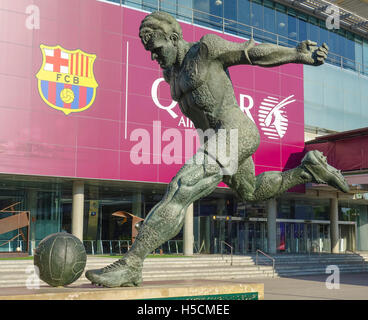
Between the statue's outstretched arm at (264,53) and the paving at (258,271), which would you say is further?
the paving at (258,271)

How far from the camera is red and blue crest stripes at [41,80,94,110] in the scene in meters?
21.2

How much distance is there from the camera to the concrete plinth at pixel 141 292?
112 inches

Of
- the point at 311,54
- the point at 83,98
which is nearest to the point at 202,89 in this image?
the point at 311,54

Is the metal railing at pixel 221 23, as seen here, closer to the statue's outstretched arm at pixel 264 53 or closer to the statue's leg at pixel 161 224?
the statue's outstretched arm at pixel 264 53

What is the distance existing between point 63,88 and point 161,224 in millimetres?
19288

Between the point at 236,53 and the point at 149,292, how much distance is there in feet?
5.46

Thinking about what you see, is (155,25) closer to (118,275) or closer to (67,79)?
(118,275)

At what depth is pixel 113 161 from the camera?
896 inches

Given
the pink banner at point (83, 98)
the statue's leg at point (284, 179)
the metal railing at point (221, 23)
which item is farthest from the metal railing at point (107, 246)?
the statue's leg at point (284, 179)

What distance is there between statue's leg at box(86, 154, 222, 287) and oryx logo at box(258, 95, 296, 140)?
2450 cm

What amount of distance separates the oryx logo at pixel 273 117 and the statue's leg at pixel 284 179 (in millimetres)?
23752

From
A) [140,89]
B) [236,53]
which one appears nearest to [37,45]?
[140,89]

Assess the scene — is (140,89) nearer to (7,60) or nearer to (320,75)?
(7,60)

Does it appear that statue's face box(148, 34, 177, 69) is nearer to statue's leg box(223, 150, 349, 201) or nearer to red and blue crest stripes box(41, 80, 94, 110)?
statue's leg box(223, 150, 349, 201)
